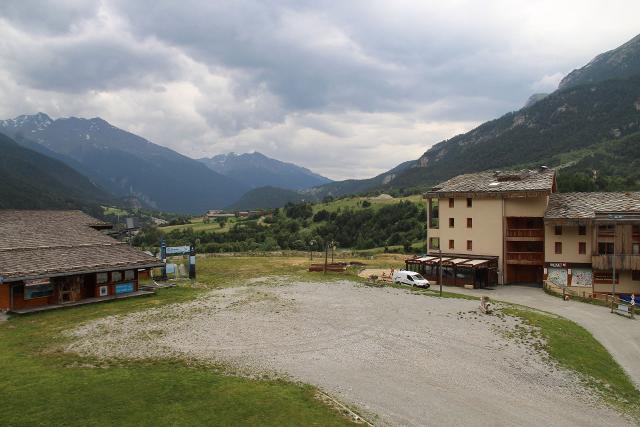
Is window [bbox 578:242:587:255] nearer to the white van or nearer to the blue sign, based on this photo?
the white van

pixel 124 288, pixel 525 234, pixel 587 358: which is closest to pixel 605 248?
pixel 525 234

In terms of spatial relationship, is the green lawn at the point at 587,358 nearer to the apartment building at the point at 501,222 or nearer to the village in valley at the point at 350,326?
the village in valley at the point at 350,326

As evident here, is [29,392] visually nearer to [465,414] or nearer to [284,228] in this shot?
[465,414]

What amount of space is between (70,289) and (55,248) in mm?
4848

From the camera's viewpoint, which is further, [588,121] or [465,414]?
[588,121]

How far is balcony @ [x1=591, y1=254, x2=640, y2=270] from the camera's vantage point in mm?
40969

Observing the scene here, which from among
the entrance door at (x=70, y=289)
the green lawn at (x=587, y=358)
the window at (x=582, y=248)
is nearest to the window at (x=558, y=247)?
the window at (x=582, y=248)

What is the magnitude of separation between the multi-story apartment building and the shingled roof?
28.2m

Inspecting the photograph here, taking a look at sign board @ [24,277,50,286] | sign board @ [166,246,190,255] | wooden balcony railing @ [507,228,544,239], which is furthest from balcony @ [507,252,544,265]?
sign board @ [24,277,50,286]

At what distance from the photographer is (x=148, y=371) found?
19.2 meters

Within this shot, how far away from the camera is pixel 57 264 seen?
33.7m

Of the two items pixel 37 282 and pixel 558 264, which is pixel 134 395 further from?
pixel 558 264

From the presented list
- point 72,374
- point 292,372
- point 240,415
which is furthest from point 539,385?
point 72,374

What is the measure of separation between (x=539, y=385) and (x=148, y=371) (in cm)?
1605
